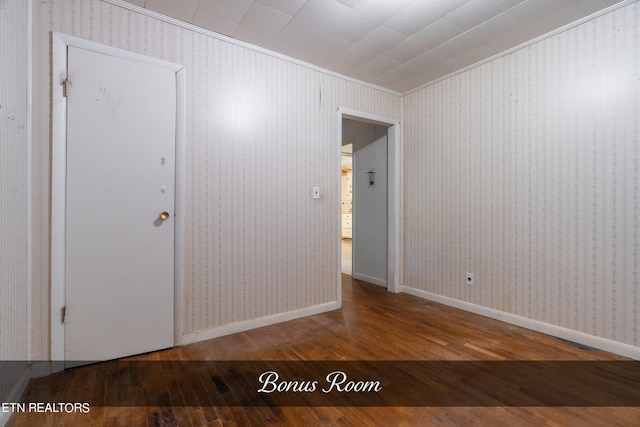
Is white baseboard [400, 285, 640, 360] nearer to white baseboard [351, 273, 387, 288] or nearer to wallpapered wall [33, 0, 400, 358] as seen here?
white baseboard [351, 273, 387, 288]

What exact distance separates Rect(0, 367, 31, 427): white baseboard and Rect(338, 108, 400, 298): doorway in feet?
7.89

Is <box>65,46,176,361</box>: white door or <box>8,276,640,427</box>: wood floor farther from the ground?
<box>65,46,176,361</box>: white door

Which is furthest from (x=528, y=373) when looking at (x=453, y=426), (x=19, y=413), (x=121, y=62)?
(x=121, y=62)

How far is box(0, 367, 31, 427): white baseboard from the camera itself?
1404 mm

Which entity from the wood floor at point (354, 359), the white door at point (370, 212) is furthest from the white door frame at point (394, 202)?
the wood floor at point (354, 359)

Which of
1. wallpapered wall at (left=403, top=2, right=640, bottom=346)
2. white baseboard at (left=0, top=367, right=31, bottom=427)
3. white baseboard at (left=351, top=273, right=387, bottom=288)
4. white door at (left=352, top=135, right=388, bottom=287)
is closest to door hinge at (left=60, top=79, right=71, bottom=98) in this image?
white baseboard at (left=0, top=367, right=31, bottom=427)

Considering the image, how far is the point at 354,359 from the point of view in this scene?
2059 millimetres

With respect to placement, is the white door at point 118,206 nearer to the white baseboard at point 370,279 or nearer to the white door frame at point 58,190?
the white door frame at point 58,190

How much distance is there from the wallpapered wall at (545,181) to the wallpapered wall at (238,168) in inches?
47.7

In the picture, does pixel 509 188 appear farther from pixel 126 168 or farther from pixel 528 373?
pixel 126 168

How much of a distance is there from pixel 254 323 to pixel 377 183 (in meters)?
2.43

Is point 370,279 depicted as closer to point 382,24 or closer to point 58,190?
point 382,24

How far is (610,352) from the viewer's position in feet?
7.10

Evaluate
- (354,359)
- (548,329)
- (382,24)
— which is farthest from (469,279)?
(382,24)
